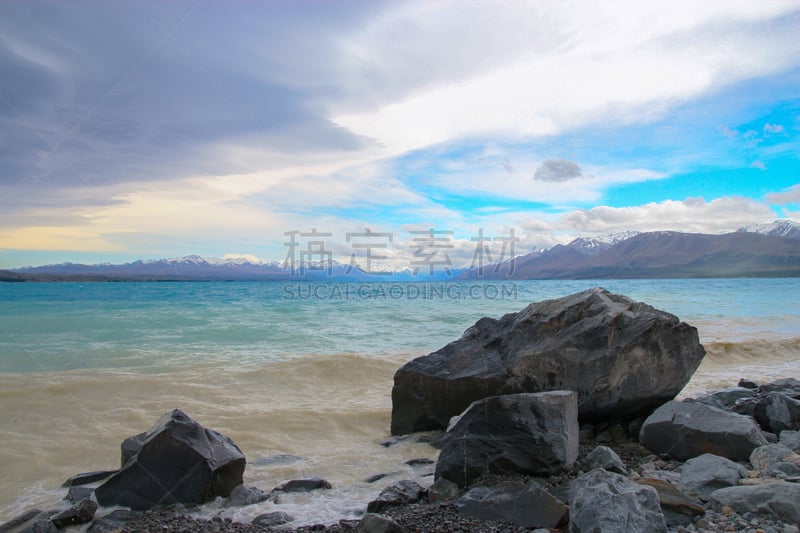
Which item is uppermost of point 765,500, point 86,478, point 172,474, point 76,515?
point 765,500

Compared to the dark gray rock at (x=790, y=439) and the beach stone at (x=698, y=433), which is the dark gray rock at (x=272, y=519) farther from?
the dark gray rock at (x=790, y=439)

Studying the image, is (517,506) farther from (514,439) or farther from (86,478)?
(86,478)

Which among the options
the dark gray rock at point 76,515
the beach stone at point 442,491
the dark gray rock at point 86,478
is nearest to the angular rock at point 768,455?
the beach stone at point 442,491

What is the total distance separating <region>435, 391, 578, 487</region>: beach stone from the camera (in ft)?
19.3

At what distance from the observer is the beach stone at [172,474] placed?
231 inches

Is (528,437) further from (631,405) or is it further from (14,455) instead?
(14,455)

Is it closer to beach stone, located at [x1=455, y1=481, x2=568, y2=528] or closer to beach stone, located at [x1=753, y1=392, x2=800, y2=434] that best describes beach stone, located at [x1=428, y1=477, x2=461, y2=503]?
beach stone, located at [x1=455, y1=481, x2=568, y2=528]

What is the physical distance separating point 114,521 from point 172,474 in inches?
27.5

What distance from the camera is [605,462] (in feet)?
19.8

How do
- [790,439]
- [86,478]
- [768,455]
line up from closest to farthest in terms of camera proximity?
[768,455] < [790,439] < [86,478]

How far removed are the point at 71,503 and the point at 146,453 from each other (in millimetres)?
1161

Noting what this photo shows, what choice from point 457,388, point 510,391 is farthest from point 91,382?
point 510,391

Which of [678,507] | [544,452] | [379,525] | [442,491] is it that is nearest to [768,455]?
[678,507]

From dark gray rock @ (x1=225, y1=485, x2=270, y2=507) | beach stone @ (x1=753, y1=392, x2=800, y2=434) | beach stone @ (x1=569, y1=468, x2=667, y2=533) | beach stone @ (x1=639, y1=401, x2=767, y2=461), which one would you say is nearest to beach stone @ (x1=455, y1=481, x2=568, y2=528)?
beach stone @ (x1=569, y1=468, x2=667, y2=533)
